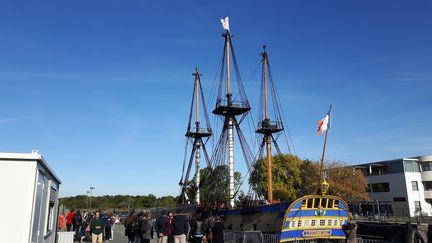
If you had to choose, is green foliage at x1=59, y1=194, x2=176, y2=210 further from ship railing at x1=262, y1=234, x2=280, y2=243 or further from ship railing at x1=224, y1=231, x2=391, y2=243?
ship railing at x1=262, y1=234, x2=280, y2=243

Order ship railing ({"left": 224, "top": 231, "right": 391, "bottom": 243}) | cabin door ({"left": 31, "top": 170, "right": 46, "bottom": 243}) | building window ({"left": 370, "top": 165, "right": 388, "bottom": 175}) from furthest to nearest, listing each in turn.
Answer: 1. building window ({"left": 370, "top": 165, "right": 388, "bottom": 175})
2. ship railing ({"left": 224, "top": 231, "right": 391, "bottom": 243})
3. cabin door ({"left": 31, "top": 170, "right": 46, "bottom": 243})

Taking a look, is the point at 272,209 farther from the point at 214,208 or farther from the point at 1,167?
the point at 1,167

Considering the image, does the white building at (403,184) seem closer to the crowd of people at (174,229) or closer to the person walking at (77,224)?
the person walking at (77,224)

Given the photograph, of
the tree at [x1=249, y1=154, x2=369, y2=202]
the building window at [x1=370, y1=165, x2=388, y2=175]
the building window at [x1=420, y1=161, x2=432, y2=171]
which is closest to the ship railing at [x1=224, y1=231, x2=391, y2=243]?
the tree at [x1=249, y1=154, x2=369, y2=202]

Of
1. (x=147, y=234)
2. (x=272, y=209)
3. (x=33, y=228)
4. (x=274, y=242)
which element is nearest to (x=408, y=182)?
(x=272, y=209)

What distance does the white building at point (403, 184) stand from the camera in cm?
5322

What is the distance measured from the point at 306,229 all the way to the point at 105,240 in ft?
36.4

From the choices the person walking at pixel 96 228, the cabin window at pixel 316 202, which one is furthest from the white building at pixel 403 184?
the person walking at pixel 96 228

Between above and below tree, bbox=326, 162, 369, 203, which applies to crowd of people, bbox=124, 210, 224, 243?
below

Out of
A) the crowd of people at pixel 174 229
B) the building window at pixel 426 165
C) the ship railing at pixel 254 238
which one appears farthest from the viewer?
the building window at pixel 426 165

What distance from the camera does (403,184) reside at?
53719 mm

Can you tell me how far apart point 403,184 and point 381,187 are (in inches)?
→ 182

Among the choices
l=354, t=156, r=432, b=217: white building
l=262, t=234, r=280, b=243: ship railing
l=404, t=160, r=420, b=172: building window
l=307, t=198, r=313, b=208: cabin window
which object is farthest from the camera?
l=404, t=160, r=420, b=172: building window

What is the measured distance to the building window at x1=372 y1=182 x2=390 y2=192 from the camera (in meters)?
56.9
